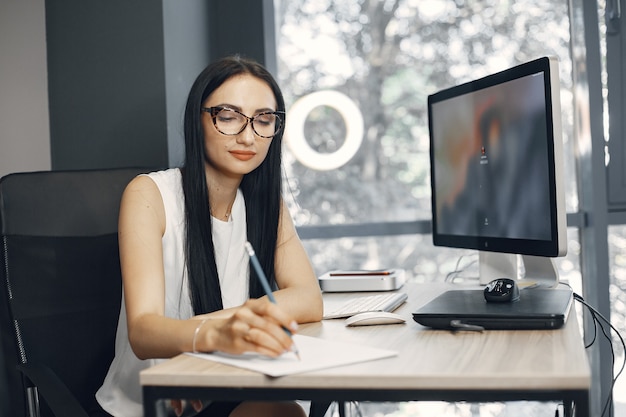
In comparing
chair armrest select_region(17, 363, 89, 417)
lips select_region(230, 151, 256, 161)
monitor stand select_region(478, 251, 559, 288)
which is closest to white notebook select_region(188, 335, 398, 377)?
chair armrest select_region(17, 363, 89, 417)

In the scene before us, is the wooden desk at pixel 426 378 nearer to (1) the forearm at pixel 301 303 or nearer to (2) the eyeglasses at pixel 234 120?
(1) the forearm at pixel 301 303

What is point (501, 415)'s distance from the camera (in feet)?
9.40

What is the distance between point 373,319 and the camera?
155cm

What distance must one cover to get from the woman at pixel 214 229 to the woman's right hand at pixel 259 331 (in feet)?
0.94

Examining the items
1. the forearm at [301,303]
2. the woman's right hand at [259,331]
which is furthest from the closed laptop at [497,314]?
the woman's right hand at [259,331]

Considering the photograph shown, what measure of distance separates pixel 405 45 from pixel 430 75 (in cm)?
16

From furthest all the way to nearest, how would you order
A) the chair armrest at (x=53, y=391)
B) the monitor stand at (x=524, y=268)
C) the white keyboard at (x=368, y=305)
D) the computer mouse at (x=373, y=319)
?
1. the monitor stand at (x=524, y=268)
2. the white keyboard at (x=368, y=305)
3. the computer mouse at (x=373, y=319)
4. the chair armrest at (x=53, y=391)

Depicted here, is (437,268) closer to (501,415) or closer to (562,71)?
(501,415)

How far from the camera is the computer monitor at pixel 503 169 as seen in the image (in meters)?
1.64

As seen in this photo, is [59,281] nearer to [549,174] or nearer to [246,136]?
[246,136]

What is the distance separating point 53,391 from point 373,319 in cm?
68

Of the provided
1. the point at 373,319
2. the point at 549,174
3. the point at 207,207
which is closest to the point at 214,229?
the point at 207,207

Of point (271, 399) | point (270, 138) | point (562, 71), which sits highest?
point (562, 71)

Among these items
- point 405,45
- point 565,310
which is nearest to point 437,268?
point 405,45
